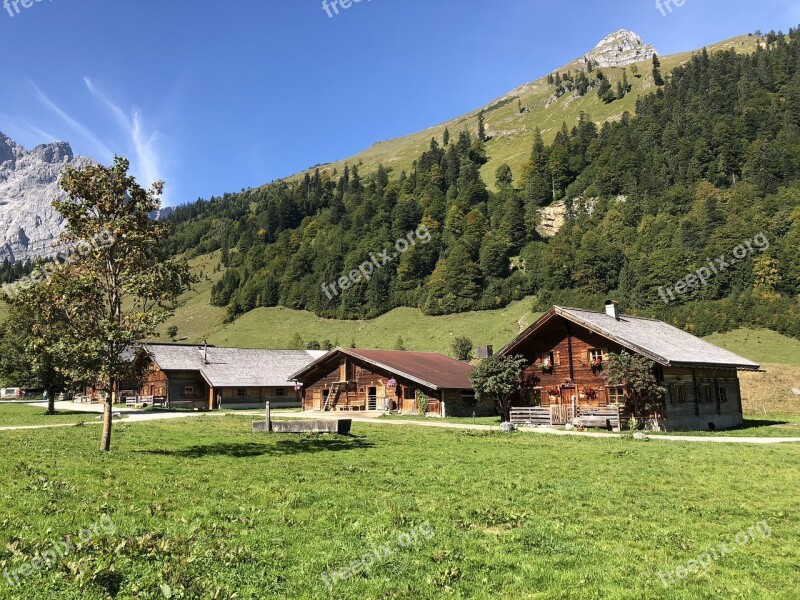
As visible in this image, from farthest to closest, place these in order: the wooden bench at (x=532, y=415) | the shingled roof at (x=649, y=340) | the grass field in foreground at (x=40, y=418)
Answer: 1. the wooden bench at (x=532, y=415)
2. the grass field in foreground at (x=40, y=418)
3. the shingled roof at (x=649, y=340)

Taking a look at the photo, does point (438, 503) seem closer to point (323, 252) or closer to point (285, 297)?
point (285, 297)

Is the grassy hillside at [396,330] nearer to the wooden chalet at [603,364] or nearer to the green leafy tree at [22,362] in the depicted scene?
the wooden chalet at [603,364]

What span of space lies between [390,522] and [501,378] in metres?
30.6

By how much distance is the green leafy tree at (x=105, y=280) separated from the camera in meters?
19.1

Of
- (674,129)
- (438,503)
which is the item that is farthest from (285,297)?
(438,503)

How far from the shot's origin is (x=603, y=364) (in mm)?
36781

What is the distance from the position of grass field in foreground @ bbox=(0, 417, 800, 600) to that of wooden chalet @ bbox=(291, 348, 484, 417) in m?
27.4

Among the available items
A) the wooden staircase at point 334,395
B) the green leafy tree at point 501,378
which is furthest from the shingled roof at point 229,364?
the green leafy tree at point 501,378

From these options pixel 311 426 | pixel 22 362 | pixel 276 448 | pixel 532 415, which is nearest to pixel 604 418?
pixel 532 415

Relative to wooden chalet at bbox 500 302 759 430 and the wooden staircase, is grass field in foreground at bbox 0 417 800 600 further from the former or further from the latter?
the wooden staircase

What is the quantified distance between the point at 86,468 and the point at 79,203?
34.2ft

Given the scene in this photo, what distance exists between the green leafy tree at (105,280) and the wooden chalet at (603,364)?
88.1ft

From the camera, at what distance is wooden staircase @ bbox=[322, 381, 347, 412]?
54.2m

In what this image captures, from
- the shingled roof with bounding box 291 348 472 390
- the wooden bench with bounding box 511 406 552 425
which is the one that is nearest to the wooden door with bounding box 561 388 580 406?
the wooden bench with bounding box 511 406 552 425
